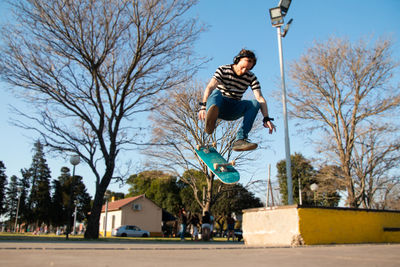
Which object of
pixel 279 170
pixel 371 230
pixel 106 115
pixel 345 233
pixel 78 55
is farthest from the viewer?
pixel 279 170

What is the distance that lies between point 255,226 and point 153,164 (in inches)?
455

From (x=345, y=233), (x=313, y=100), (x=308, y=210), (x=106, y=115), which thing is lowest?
(x=345, y=233)

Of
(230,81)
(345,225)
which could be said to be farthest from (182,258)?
(345,225)

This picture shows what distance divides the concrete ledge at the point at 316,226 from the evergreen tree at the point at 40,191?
53.5 m

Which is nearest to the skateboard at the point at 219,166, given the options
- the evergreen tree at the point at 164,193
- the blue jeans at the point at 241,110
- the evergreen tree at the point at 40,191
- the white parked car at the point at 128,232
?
the blue jeans at the point at 241,110

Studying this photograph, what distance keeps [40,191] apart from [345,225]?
59.0 metres

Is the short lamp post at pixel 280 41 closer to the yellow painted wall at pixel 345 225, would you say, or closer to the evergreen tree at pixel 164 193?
the yellow painted wall at pixel 345 225

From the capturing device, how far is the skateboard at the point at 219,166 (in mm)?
5141

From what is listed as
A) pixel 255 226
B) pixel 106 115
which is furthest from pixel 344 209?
→ pixel 106 115

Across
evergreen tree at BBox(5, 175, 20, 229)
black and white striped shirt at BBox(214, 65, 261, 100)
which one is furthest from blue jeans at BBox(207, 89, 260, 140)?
evergreen tree at BBox(5, 175, 20, 229)

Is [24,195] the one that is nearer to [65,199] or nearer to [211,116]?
[65,199]

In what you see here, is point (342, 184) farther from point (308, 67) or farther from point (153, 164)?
point (153, 164)

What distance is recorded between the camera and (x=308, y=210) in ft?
24.2

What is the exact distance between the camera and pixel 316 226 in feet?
24.3
